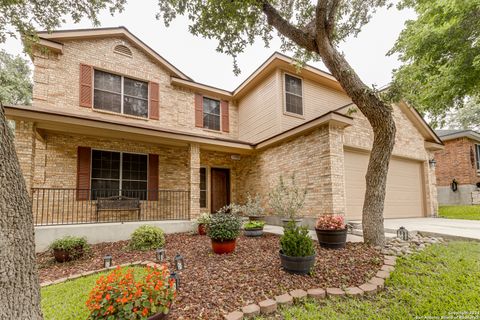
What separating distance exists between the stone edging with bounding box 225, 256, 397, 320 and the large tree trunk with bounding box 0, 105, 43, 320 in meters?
1.75

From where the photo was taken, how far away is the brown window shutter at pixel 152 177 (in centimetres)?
857

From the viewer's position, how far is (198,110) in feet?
34.7

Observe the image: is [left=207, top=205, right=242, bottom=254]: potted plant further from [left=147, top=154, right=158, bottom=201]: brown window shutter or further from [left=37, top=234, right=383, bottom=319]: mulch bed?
[left=147, top=154, right=158, bottom=201]: brown window shutter

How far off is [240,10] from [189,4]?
1317mm

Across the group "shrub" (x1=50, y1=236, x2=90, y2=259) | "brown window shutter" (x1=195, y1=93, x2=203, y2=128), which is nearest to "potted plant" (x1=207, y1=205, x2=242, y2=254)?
"shrub" (x1=50, y1=236, x2=90, y2=259)

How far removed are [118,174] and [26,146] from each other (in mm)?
2704

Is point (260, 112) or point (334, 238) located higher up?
point (260, 112)

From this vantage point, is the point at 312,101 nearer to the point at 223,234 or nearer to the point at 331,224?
the point at 331,224

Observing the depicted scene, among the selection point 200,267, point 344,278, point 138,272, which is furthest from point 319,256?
point 138,272

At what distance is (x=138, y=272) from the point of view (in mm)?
4039

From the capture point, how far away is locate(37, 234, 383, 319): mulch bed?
2.87 m

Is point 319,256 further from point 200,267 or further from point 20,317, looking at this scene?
point 20,317

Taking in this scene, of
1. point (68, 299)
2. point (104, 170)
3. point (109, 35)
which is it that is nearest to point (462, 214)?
point (68, 299)

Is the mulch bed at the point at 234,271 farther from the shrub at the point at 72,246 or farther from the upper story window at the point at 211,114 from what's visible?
the upper story window at the point at 211,114
